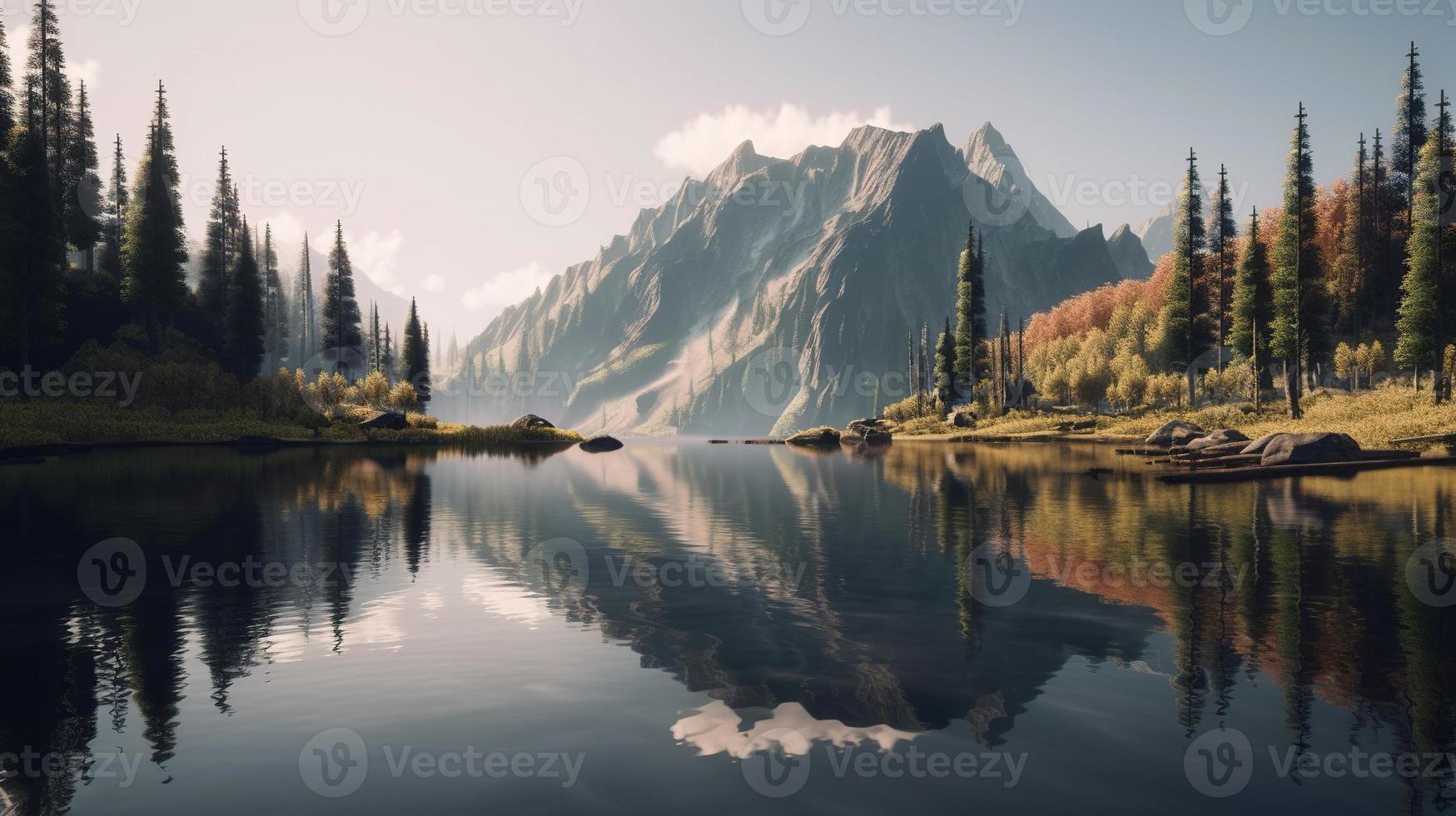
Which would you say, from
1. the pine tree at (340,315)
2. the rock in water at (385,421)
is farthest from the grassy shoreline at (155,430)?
the pine tree at (340,315)

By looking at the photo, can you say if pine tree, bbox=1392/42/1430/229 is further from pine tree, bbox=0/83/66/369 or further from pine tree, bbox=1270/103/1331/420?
pine tree, bbox=0/83/66/369

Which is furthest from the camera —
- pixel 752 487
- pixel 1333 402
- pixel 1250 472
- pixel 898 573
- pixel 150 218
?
pixel 150 218

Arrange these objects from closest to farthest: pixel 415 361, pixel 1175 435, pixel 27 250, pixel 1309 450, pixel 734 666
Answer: pixel 734 666, pixel 1309 450, pixel 27 250, pixel 1175 435, pixel 415 361

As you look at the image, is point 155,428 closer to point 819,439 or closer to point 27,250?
point 27,250

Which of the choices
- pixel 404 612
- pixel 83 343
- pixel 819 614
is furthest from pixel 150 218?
pixel 819 614

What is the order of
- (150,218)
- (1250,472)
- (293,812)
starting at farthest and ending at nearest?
(150,218)
(1250,472)
(293,812)

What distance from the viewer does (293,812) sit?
6.44 m

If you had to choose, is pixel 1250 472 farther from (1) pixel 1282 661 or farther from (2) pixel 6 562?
(2) pixel 6 562

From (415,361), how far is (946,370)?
73.7 meters

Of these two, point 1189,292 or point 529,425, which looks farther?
point 529,425

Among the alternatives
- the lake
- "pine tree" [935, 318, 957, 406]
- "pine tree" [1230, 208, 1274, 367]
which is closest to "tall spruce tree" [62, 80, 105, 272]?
the lake

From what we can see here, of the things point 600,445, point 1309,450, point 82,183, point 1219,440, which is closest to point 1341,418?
point 1219,440

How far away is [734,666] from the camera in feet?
33.7

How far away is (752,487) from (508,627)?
87.4 feet
